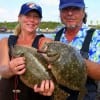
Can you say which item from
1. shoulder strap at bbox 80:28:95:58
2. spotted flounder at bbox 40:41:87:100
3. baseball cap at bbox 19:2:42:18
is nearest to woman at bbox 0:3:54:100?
baseball cap at bbox 19:2:42:18

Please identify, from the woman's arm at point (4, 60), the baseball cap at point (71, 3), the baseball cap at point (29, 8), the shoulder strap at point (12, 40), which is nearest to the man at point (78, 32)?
the baseball cap at point (71, 3)

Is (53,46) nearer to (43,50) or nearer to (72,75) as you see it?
(43,50)

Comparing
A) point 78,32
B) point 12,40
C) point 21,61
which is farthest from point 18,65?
point 78,32

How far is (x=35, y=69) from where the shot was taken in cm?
422

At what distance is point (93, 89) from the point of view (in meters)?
4.54

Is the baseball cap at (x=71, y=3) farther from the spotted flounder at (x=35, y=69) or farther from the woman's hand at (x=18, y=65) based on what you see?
the woman's hand at (x=18, y=65)

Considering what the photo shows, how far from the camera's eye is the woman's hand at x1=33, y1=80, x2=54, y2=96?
4.18m

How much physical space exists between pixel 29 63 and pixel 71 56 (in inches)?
20.0

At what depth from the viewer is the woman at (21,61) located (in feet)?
14.0

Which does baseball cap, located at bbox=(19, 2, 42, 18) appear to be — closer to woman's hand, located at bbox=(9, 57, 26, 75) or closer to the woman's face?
the woman's face

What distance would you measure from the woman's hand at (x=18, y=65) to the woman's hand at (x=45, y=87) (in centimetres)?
25

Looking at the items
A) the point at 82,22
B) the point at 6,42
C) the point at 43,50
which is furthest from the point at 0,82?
the point at 82,22

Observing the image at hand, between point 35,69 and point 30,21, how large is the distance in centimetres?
101

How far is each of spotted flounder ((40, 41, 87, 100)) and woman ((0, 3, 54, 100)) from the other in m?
0.21
